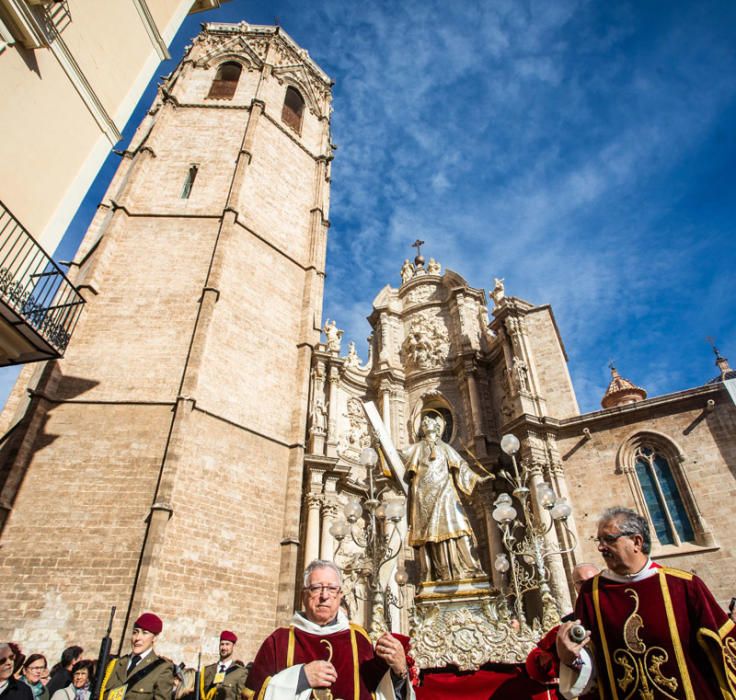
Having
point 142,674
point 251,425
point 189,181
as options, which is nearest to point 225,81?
point 189,181

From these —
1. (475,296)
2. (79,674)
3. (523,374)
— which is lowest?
(79,674)

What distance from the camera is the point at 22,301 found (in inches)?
322

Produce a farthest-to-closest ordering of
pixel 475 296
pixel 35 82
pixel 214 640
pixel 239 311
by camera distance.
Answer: pixel 475 296 < pixel 239 311 < pixel 214 640 < pixel 35 82

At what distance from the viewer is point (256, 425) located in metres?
12.8

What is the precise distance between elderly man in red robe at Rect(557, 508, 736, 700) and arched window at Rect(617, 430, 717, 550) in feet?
34.0

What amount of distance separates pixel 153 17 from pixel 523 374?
39.8 ft

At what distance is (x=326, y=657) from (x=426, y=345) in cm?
1592

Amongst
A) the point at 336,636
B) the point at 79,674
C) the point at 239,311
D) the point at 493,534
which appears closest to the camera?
the point at 336,636

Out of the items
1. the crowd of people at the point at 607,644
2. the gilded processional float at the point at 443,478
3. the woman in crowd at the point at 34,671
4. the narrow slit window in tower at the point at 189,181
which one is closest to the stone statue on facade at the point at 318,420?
the gilded processional float at the point at 443,478

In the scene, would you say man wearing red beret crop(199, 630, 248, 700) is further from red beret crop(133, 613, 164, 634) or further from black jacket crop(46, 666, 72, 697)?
black jacket crop(46, 666, 72, 697)

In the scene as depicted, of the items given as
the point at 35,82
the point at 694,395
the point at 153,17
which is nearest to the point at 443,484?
the point at 694,395

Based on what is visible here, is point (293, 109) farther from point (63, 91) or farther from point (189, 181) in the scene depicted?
point (63, 91)

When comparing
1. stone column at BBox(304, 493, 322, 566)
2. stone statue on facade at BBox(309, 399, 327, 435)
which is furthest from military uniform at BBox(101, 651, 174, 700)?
stone statue on facade at BBox(309, 399, 327, 435)

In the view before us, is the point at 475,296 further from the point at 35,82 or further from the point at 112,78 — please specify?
the point at 35,82
